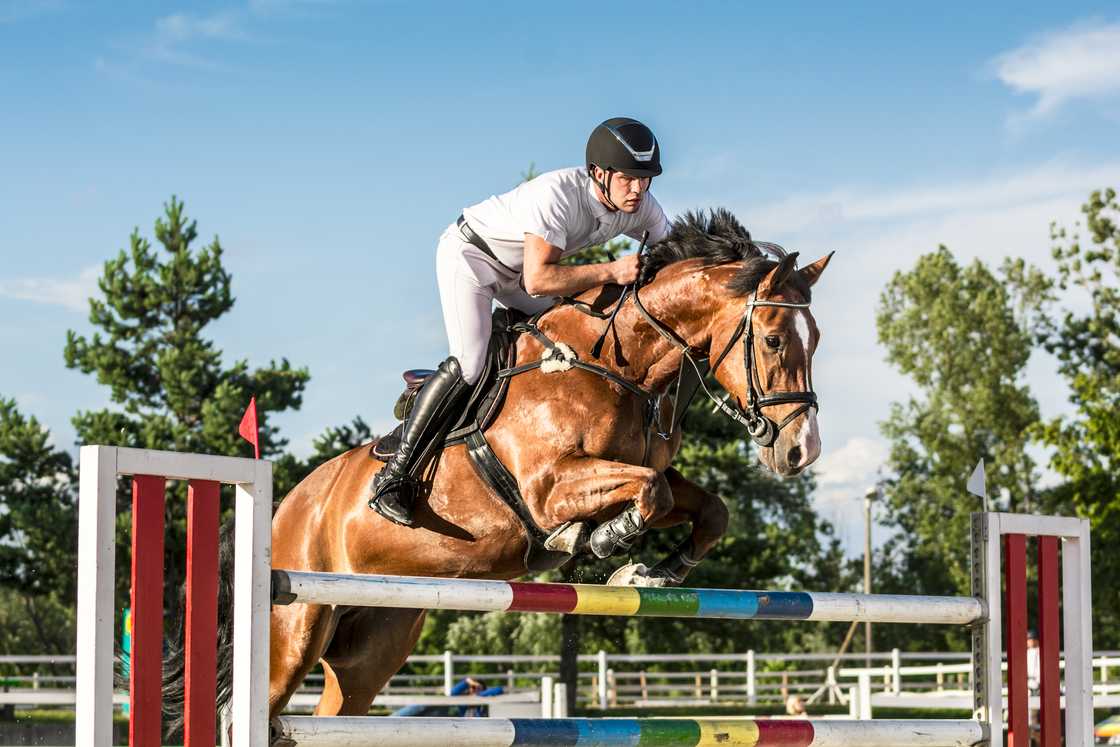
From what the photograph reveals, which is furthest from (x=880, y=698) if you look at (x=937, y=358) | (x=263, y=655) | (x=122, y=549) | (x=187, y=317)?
(x=937, y=358)

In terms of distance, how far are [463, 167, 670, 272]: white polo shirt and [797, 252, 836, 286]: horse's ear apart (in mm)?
635

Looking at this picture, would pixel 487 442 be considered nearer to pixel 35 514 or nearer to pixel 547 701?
pixel 547 701

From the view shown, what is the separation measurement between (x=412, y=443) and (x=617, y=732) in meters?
1.71

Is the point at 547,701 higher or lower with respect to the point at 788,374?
lower

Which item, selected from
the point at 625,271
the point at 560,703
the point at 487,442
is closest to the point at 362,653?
the point at 487,442

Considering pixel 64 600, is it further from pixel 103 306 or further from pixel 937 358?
pixel 937 358

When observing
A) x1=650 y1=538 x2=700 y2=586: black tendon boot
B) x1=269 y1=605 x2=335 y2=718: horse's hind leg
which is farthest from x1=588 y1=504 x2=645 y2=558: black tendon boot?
x1=269 y1=605 x2=335 y2=718: horse's hind leg

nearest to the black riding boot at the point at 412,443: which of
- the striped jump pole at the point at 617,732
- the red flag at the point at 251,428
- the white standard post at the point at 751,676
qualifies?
the red flag at the point at 251,428

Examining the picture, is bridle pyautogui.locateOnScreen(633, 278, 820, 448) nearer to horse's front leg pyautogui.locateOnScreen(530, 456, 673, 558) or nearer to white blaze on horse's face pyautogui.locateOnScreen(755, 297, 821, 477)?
white blaze on horse's face pyautogui.locateOnScreen(755, 297, 821, 477)

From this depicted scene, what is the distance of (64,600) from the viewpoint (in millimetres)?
27328

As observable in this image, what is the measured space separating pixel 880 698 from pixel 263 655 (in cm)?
1746

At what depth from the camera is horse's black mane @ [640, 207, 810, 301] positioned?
4.88 m

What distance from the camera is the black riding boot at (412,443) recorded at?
488 centimetres

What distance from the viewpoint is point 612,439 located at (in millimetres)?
4695
